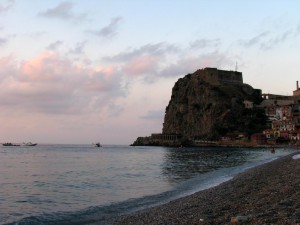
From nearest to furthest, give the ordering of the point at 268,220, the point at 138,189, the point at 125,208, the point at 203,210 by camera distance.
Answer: the point at 268,220 < the point at 203,210 < the point at 125,208 < the point at 138,189

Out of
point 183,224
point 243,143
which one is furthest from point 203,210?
point 243,143

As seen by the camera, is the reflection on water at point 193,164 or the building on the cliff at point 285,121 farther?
the building on the cliff at point 285,121

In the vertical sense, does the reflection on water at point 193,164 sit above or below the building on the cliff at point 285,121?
below

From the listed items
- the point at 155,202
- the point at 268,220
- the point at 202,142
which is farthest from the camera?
the point at 202,142

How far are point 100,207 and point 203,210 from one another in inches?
409

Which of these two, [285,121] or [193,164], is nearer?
[193,164]

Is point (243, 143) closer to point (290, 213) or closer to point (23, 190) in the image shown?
point (23, 190)

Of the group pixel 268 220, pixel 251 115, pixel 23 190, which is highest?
pixel 251 115

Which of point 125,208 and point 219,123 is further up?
point 219,123

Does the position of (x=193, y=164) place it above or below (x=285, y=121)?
below

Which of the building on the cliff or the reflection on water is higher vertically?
the building on the cliff

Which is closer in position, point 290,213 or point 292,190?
point 290,213

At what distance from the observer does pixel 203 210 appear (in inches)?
619

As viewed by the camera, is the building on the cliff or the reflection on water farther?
the building on the cliff
